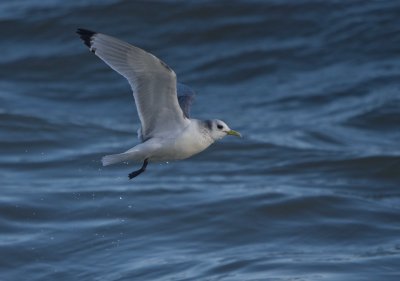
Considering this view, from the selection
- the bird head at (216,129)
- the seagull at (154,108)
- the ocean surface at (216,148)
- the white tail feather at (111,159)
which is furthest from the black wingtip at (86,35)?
the ocean surface at (216,148)

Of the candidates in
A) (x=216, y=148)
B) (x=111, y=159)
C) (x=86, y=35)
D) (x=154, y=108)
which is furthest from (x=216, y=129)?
(x=216, y=148)

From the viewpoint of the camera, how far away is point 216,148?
14734 millimetres

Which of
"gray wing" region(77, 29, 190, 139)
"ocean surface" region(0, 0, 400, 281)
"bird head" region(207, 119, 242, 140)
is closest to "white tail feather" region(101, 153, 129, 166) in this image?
"gray wing" region(77, 29, 190, 139)

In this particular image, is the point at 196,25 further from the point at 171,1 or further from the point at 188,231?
the point at 188,231

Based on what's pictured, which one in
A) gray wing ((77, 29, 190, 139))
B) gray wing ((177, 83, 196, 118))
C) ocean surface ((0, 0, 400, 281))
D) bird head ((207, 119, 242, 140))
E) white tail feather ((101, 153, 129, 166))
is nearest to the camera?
white tail feather ((101, 153, 129, 166))

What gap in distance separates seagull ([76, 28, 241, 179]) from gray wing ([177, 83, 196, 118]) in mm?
382

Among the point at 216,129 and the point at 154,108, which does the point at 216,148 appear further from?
the point at 154,108

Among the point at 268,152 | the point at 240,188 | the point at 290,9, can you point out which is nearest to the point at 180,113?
the point at 240,188

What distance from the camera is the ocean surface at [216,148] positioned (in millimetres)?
10680

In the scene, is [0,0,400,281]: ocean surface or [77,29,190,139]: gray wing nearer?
[77,29,190,139]: gray wing

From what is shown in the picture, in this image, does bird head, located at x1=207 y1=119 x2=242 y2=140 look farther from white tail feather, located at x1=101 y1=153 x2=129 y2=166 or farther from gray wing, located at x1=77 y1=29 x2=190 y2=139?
white tail feather, located at x1=101 y1=153 x2=129 y2=166

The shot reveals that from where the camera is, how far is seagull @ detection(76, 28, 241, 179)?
7504 millimetres

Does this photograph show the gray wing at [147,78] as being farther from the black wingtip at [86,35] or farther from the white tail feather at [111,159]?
the white tail feather at [111,159]

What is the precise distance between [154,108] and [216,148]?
22.9 feet
